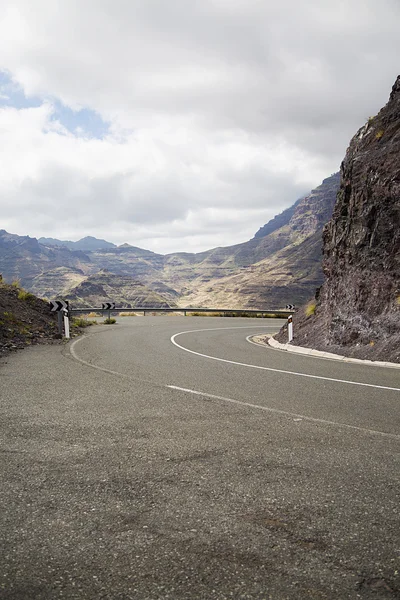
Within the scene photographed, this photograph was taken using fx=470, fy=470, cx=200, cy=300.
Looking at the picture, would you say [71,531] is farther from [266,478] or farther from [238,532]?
[266,478]

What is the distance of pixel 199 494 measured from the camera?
370cm

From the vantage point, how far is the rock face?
14.1 meters

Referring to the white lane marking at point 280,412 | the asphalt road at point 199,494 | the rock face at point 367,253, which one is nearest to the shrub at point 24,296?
the rock face at point 367,253

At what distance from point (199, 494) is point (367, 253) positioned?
13.3 meters

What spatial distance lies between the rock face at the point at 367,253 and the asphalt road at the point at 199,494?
21.3 feet

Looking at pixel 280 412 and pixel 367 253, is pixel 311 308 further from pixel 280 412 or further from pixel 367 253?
pixel 280 412

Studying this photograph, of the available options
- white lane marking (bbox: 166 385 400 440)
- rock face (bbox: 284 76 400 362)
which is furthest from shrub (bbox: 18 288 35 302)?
white lane marking (bbox: 166 385 400 440)

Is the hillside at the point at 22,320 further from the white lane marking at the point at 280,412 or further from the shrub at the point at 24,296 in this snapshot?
the white lane marking at the point at 280,412

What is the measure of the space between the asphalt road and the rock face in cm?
649

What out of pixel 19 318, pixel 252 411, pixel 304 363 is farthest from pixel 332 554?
pixel 19 318

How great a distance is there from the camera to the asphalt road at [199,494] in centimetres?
261

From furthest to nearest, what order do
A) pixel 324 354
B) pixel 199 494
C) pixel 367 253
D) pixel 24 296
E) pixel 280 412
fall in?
pixel 24 296 < pixel 367 253 < pixel 324 354 < pixel 280 412 < pixel 199 494

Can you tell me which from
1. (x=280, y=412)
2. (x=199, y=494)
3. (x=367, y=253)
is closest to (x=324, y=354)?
(x=367, y=253)

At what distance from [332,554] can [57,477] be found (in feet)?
7.81
